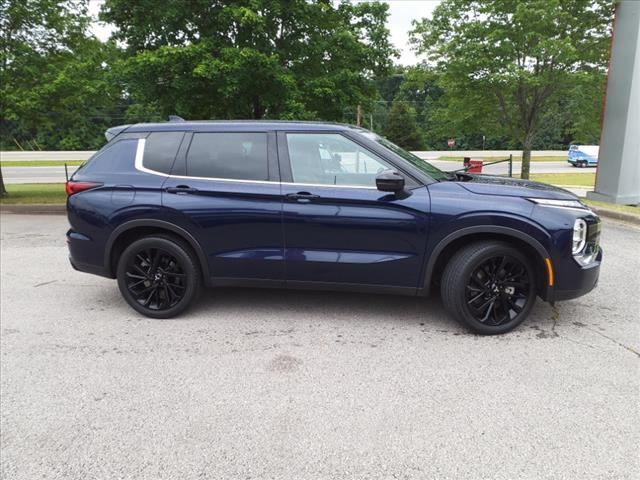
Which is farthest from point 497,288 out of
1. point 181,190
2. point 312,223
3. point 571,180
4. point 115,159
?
point 571,180

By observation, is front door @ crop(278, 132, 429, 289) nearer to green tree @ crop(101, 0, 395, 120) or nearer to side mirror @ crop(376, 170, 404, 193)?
side mirror @ crop(376, 170, 404, 193)

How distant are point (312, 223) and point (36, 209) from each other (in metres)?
9.94

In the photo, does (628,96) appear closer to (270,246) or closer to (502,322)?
(502,322)

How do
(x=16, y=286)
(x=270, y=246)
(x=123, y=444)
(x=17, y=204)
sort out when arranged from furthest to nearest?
(x=17, y=204), (x=16, y=286), (x=270, y=246), (x=123, y=444)

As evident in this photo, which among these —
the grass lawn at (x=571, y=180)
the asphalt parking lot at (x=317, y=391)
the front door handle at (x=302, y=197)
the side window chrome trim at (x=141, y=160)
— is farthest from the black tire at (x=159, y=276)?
the grass lawn at (x=571, y=180)

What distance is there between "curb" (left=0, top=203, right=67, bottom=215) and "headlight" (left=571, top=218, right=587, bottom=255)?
11034mm

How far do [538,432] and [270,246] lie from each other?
98.0 inches

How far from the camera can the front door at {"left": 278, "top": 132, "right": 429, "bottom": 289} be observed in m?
3.78

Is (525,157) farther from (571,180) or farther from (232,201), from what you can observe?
(232,201)

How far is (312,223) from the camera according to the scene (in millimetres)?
3906

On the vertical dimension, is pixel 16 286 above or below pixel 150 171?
below

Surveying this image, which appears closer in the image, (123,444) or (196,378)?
(123,444)

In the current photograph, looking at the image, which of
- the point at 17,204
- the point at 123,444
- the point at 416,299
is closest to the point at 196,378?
the point at 123,444

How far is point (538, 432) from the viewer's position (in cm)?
255
